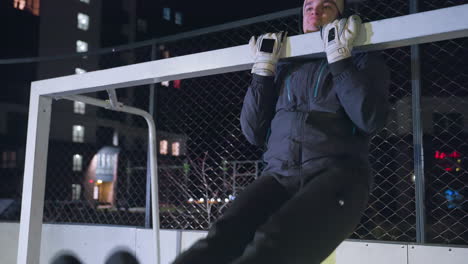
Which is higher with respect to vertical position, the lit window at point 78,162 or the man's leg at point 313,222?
the lit window at point 78,162

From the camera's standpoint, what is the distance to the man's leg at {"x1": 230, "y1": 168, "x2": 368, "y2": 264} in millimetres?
1262

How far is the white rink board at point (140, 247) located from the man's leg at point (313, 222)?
0.95 m

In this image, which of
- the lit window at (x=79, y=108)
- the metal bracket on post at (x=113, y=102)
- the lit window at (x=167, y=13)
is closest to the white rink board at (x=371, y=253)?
the metal bracket on post at (x=113, y=102)

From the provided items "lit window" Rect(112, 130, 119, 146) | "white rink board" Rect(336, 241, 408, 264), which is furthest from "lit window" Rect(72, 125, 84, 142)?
"white rink board" Rect(336, 241, 408, 264)

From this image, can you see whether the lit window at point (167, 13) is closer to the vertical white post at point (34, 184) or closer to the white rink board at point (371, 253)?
the vertical white post at point (34, 184)

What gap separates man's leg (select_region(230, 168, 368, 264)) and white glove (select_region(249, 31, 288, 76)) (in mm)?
417

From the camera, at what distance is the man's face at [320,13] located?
1725 millimetres

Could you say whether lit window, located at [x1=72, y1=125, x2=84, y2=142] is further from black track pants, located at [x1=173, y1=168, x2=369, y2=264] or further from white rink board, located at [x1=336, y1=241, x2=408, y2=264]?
black track pants, located at [x1=173, y1=168, x2=369, y2=264]

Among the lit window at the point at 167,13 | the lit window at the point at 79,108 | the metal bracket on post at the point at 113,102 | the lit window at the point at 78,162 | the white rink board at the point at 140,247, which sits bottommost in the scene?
the white rink board at the point at 140,247

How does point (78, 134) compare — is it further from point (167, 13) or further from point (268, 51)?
point (268, 51)

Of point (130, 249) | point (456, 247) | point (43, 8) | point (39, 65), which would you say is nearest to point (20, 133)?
point (39, 65)

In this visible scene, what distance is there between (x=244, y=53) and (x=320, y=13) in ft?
1.13

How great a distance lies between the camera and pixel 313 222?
133 cm

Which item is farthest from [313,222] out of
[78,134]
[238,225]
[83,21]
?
[83,21]
